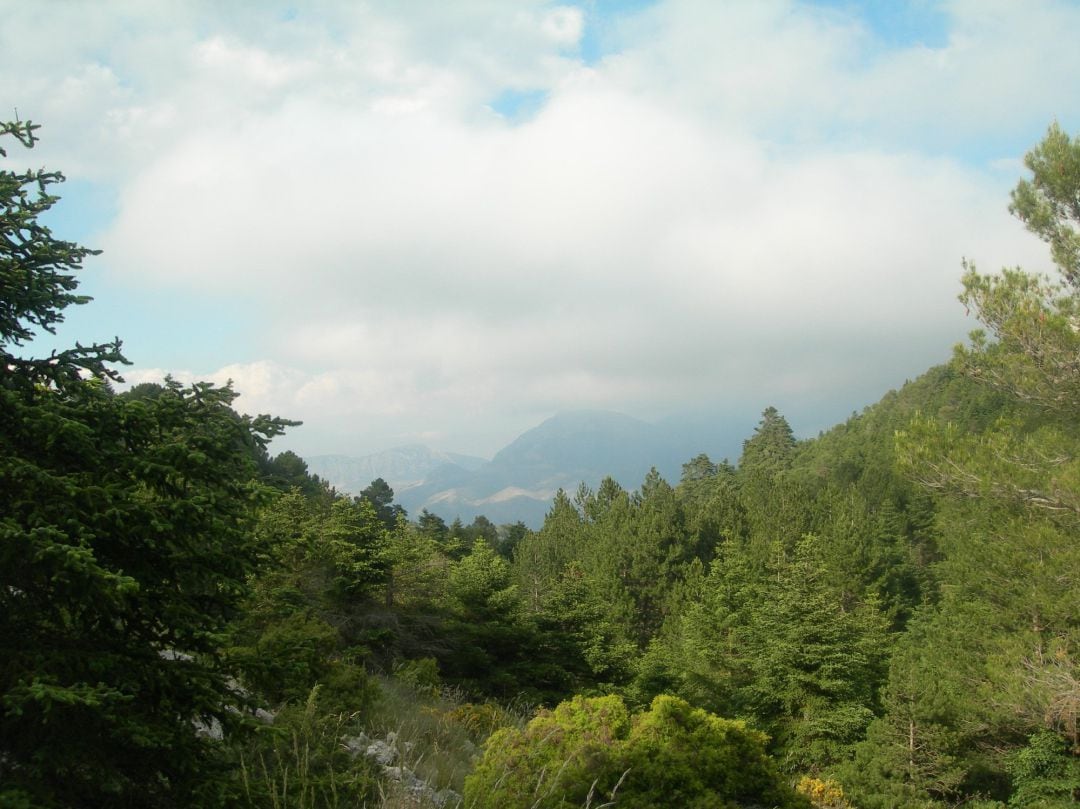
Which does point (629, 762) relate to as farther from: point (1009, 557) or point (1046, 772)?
point (1009, 557)

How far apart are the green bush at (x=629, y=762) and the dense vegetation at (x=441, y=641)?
0.02m

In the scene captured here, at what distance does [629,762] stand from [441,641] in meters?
12.7

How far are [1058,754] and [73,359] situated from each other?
21517 mm

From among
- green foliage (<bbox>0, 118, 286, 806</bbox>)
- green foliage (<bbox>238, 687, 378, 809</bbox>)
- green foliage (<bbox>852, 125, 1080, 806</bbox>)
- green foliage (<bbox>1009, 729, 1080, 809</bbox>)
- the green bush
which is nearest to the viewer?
green foliage (<bbox>0, 118, 286, 806</bbox>)

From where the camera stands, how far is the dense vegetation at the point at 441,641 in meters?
3.54

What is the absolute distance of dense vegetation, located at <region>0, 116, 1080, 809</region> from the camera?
3.54m

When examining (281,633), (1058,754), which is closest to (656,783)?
(281,633)

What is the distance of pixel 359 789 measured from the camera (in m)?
4.63

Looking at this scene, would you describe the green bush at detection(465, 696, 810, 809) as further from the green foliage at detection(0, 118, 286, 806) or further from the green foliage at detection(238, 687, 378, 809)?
the green foliage at detection(0, 118, 286, 806)

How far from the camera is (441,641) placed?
17.1 meters

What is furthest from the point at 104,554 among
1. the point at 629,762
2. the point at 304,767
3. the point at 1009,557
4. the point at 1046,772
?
the point at 1009,557

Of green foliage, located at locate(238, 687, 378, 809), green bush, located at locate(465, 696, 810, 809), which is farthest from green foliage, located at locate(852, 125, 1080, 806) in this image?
green foliage, located at locate(238, 687, 378, 809)

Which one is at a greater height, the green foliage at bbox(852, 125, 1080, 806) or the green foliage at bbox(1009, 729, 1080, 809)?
the green foliage at bbox(852, 125, 1080, 806)

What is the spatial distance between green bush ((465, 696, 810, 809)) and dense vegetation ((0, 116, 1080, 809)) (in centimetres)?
2
